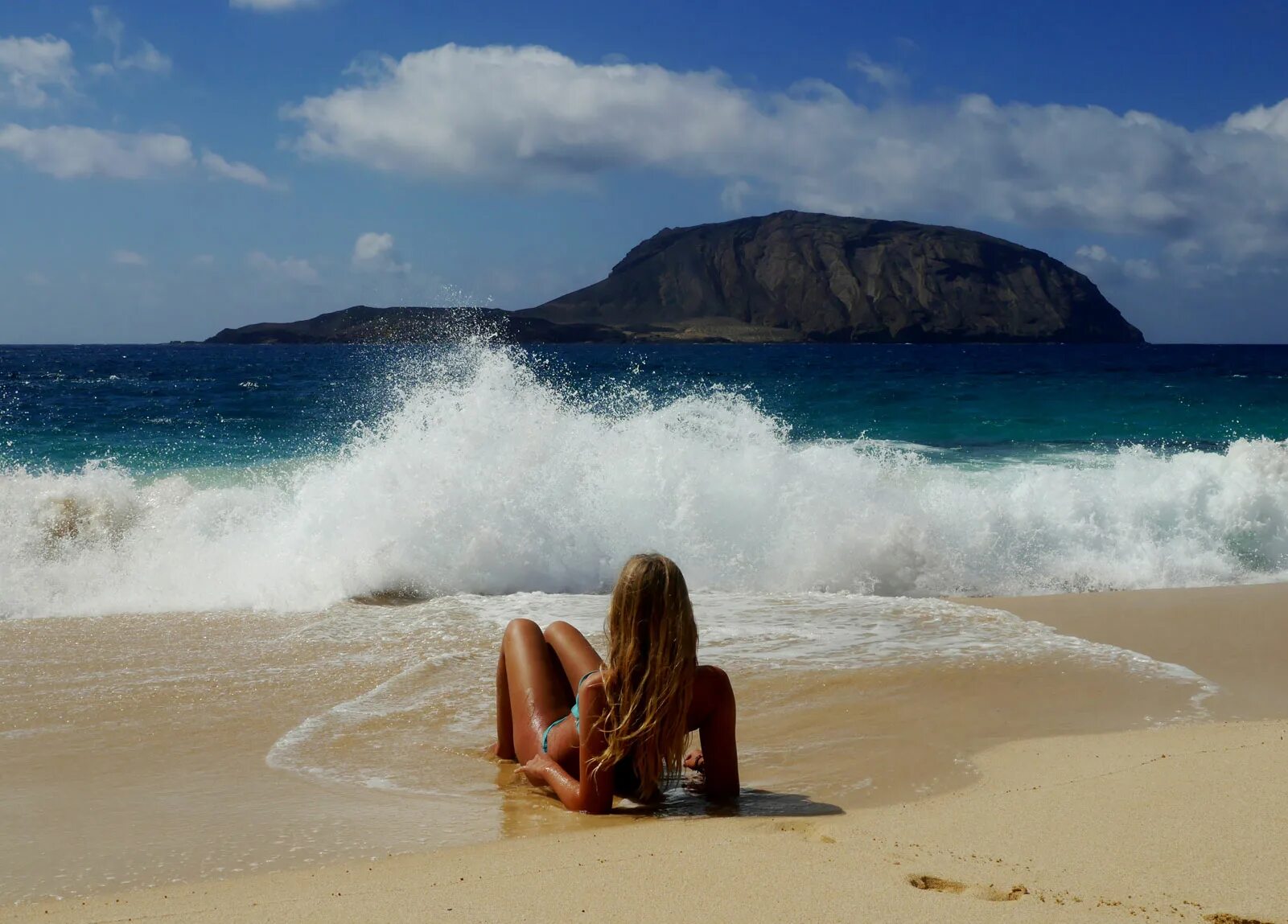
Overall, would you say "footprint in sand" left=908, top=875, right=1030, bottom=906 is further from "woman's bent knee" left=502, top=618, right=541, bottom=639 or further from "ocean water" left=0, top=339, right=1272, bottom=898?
"woman's bent knee" left=502, top=618, right=541, bottom=639

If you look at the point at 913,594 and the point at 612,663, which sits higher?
the point at 612,663

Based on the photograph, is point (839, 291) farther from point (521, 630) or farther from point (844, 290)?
point (521, 630)

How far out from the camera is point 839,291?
116 m

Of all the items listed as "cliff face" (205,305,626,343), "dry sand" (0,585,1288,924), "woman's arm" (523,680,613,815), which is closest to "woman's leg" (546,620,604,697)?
"woman's arm" (523,680,613,815)

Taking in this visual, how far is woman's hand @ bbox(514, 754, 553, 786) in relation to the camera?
3.92 m

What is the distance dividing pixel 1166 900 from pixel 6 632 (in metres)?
6.89

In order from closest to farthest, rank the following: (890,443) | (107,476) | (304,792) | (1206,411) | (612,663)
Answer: (612,663), (304,792), (107,476), (890,443), (1206,411)

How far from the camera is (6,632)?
6852 millimetres

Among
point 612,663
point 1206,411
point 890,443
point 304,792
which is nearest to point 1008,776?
point 612,663

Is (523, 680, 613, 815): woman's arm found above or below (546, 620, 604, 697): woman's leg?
below

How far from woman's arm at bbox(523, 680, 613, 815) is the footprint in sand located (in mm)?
1241

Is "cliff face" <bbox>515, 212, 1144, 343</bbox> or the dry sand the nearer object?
the dry sand

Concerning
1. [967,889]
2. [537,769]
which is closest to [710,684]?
[537,769]

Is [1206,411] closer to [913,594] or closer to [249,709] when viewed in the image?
[913,594]
